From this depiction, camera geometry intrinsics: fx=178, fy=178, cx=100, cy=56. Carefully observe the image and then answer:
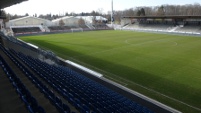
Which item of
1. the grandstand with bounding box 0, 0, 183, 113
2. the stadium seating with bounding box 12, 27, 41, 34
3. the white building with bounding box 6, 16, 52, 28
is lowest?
the grandstand with bounding box 0, 0, 183, 113

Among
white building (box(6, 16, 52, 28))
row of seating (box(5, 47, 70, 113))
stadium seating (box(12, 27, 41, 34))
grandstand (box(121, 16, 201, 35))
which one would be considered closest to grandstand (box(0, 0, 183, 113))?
row of seating (box(5, 47, 70, 113))

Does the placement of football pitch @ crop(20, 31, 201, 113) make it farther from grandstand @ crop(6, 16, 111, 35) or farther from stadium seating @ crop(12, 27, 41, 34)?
grandstand @ crop(6, 16, 111, 35)

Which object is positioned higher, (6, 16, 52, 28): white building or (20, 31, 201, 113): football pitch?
(6, 16, 52, 28): white building

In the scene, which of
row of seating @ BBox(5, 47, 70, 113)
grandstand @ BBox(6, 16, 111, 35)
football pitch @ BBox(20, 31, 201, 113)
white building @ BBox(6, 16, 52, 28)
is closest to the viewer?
row of seating @ BBox(5, 47, 70, 113)

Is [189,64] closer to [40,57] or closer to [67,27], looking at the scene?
[40,57]

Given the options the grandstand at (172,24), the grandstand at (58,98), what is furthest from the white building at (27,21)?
the grandstand at (58,98)

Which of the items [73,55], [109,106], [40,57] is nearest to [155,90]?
[109,106]

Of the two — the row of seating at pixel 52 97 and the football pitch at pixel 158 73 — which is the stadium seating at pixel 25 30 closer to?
the football pitch at pixel 158 73

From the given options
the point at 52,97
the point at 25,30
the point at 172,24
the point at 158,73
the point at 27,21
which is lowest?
the point at 158,73

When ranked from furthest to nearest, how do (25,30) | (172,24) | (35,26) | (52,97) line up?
(35,26) < (25,30) < (172,24) < (52,97)

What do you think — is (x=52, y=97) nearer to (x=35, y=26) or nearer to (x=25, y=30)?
(x=25, y=30)

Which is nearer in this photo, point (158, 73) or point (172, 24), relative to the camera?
point (158, 73)

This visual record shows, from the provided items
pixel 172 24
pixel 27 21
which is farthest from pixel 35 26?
pixel 172 24

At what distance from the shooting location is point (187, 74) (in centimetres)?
1545
